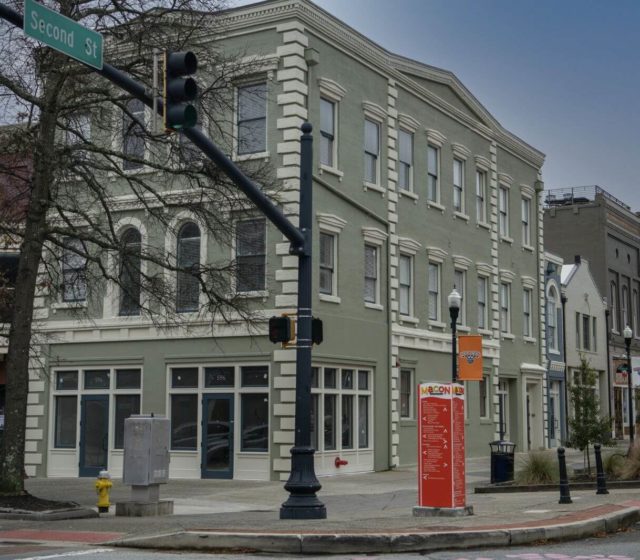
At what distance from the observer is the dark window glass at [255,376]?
26078 millimetres

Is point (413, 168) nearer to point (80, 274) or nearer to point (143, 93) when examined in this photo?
point (80, 274)

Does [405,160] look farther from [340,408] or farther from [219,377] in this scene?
[219,377]

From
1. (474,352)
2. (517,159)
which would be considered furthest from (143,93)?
(517,159)

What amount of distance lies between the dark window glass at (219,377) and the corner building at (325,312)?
39 mm

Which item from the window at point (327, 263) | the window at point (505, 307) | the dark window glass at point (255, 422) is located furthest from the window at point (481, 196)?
the dark window glass at point (255, 422)

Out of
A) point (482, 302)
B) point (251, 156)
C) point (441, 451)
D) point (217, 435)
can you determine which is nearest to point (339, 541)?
point (441, 451)

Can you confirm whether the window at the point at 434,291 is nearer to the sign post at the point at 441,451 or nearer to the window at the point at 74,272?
the window at the point at 74,272

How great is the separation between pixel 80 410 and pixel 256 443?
5.81 meters

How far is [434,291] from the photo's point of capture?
3419cm

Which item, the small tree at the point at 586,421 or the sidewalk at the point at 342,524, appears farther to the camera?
the small tree at the point at 586,421

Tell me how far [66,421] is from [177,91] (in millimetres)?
18830

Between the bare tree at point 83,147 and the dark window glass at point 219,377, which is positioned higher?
the bare tree at point 83,147

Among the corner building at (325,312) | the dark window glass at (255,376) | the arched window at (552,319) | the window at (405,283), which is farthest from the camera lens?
the arched window at (552,319)

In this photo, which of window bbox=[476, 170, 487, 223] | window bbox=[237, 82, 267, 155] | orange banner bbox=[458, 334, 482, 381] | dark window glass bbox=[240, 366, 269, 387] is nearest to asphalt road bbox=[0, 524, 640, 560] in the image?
orange banner bbox=[458, 334, 482, 381]
